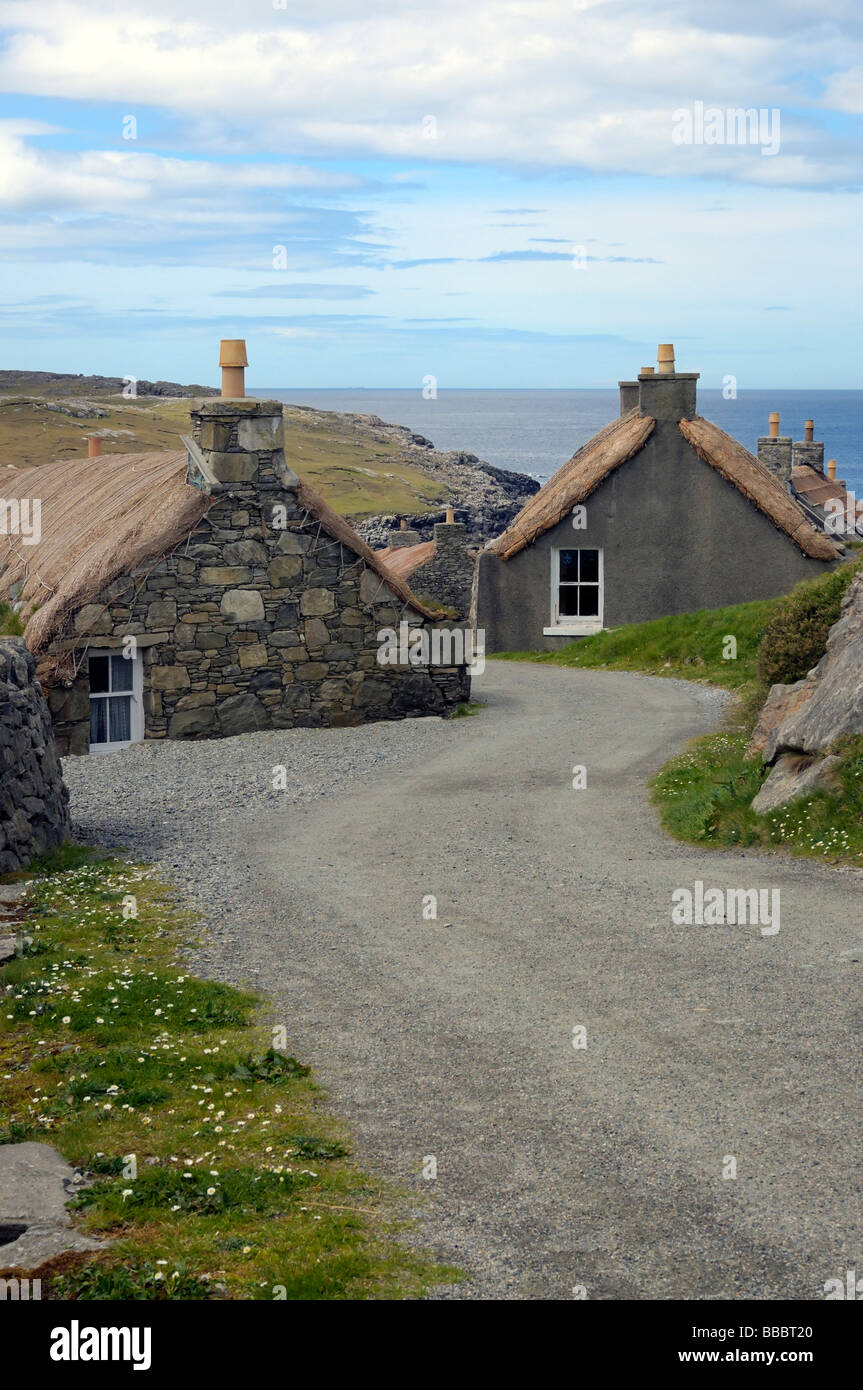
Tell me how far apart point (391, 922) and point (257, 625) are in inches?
451

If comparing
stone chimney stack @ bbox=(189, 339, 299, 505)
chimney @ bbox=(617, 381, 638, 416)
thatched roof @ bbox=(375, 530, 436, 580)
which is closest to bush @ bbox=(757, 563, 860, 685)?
stone chimney stack @ bbox=(189, 339, 299, 505)

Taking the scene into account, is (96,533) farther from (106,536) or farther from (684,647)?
(684,647)

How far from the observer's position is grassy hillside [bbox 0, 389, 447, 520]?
101125 millimetres

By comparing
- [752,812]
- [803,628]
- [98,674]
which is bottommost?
[752,812]

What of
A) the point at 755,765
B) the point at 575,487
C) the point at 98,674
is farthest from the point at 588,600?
the point at 755,765

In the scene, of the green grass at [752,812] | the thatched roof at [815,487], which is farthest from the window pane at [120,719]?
the thatched roof at [815,487]

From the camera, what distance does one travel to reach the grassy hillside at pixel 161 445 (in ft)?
332

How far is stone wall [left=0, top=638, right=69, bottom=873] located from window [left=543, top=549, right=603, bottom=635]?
19.4 meters

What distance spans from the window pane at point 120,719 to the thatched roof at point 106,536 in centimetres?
151

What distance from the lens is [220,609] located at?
72.9 feet

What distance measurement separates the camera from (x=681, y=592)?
3206cm

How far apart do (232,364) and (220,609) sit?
4.26 metres

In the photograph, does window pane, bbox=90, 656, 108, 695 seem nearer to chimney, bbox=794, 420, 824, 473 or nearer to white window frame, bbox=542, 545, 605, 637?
white window frame, bbox=542, 545, 605, 637

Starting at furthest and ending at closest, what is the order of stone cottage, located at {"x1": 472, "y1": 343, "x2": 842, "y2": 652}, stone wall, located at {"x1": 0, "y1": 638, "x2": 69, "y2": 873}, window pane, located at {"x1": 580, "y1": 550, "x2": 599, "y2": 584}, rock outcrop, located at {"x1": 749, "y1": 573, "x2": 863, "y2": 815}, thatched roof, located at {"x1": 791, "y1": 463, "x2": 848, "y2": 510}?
thatched roof, located at {"x1": 791, "y1": 463, "x2": 848, "y2": 510} → window pane, located at {"x1": 580, "y1": 550, "x2": 599, "y2": 584} → stone cottage, located at {"x1": 472, "y1": 343, "x2": 842, "y2": 652} → rock outcrop, located at {"x1": 749, "y1": 573, "x2": 863, "y2": 815} → stone wall, located at {"x1": 0, "y1": 638, "x2": 69, "y2": 873}
